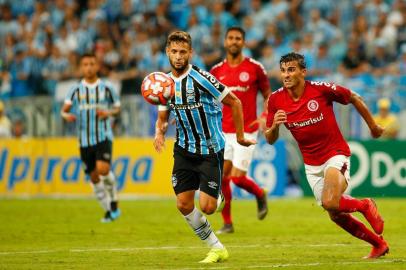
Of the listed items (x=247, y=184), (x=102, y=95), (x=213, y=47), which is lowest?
(x=247, y=184)

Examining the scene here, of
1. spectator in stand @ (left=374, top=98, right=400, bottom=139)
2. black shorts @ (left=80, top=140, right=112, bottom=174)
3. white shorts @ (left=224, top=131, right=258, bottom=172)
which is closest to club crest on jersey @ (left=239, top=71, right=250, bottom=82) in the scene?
white shorts @ (left=224, top=131, right=258, bottom=172)

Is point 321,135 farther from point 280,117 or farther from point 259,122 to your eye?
point 259,122

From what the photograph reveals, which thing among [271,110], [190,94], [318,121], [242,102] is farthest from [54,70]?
[318,121]

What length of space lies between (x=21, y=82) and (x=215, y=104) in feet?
56.3

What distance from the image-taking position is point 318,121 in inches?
451

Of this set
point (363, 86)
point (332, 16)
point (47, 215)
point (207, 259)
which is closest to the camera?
point (207, 259)

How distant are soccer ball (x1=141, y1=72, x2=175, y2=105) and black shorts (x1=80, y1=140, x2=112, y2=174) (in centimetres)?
689

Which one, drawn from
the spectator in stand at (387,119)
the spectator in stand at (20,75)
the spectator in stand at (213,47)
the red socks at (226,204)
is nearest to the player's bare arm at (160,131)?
the red socks at (226,204)

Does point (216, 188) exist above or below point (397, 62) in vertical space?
below

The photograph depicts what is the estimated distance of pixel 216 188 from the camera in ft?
37.6

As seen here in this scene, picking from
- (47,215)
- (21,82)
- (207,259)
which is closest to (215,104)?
(207,259)

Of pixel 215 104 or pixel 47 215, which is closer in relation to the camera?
pixel 215 104

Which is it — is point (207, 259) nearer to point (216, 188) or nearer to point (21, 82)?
point (216, 188)

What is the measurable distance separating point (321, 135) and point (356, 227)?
113 centimetres
